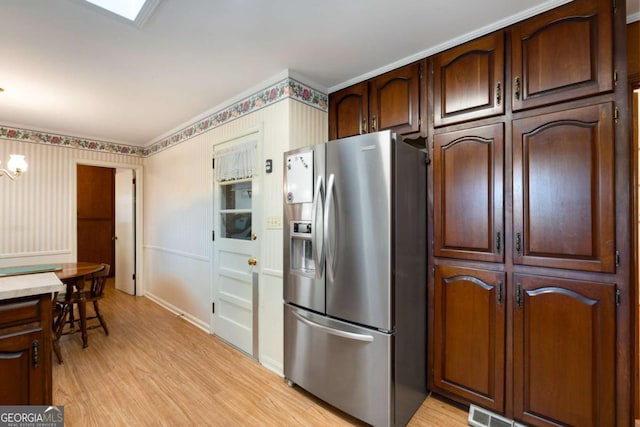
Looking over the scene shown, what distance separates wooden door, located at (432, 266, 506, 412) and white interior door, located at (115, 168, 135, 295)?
473 centimetres

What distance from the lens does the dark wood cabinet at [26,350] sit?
136 centimetres

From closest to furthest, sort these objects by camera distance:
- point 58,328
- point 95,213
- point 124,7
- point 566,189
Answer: point 566,189 < point 124,7 < point 58,328 < point 95,213

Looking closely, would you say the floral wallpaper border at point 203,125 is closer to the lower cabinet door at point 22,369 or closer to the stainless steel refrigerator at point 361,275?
the stainless steel refrigerator at point 361,275

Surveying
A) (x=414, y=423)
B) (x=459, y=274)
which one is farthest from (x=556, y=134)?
(x=414, y=423)

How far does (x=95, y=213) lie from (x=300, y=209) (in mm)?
5900

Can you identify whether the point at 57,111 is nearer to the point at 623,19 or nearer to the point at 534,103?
the point at 534,103

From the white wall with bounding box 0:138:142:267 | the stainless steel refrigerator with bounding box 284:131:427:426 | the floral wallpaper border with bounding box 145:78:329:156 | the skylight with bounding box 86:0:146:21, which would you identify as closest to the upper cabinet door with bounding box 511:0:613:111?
the stainless steel refrigerator with bounding box 284:131:427:426

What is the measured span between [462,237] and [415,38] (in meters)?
1.33

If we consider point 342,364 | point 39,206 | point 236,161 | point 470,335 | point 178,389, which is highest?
point 236,161

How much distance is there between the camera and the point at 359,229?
5.72ft

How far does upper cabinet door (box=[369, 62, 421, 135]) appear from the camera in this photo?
6.82 ft

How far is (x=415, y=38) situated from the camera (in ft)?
6.15

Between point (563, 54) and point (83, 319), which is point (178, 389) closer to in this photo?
point (83, 319)

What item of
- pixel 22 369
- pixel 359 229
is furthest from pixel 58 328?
pixel 359 229
